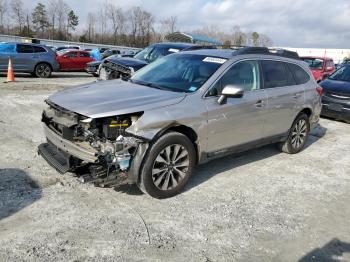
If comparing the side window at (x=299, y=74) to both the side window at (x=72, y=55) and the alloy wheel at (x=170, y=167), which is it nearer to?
the alloy wheel at (x=170, y=167)

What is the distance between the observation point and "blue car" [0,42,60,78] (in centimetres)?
1652

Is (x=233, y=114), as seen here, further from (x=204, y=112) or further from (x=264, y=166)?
(x=264, y=166)

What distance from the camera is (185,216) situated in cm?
431

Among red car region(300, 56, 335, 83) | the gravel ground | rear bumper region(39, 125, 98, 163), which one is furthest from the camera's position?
red car region(300, 56, 335, 83)

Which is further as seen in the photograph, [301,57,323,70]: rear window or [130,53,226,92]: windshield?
[301,57,323,70]: rear window

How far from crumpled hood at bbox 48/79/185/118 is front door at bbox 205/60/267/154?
1.85ft

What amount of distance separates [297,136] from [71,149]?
4391 mm

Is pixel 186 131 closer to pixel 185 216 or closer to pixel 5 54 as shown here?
pixel 185 216

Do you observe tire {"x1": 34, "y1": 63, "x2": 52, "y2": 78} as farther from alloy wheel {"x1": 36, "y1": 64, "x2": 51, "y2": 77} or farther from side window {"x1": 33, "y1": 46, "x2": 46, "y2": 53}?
side window {"x1": 33, "y1": 46, "x2": 46, "y2": 53}

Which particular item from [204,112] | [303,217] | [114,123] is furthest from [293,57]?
[114,123]

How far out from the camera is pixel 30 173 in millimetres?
5094

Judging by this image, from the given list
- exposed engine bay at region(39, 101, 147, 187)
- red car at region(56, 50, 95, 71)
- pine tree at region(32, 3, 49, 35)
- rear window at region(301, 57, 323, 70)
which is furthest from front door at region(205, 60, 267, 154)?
pine tree at region(32, 3, 49, 35)

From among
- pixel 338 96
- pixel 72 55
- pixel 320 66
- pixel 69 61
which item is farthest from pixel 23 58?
pixel 320 66

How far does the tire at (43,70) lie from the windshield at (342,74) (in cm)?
1247
